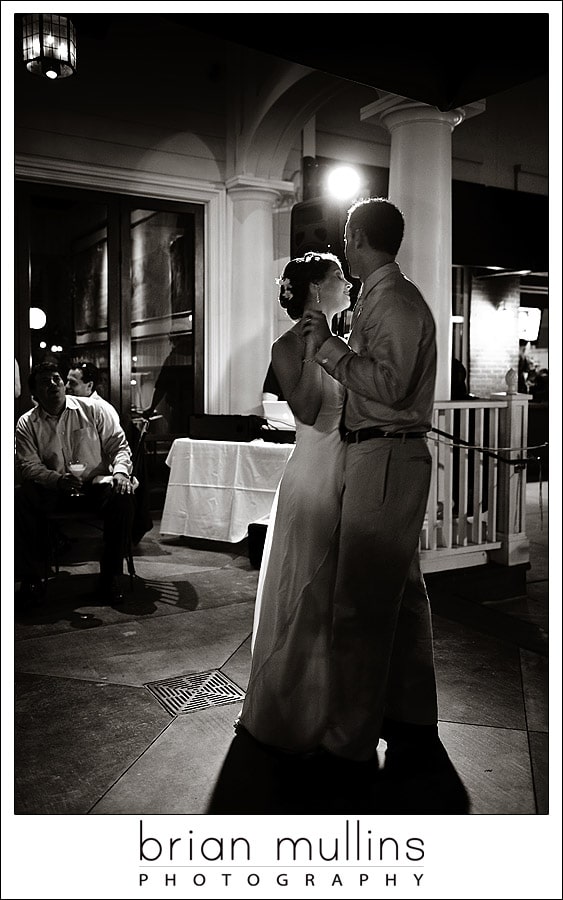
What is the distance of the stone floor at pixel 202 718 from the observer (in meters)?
2.21

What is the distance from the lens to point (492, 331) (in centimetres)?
1062

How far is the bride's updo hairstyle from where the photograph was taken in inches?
96.0

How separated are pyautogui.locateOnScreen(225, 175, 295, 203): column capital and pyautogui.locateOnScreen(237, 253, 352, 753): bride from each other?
5280 millimetres

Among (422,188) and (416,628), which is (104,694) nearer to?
(416,628)

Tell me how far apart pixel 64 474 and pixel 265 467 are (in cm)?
145

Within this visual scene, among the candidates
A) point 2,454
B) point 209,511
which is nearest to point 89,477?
point 209,511

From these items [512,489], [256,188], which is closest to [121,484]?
[512,489]

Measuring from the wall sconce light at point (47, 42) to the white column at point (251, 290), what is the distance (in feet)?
8.11

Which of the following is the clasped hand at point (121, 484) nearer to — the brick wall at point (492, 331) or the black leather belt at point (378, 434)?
the black leather belt at point (378, 434)

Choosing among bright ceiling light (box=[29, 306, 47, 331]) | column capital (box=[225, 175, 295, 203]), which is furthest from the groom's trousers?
column capital (box=[225, 175, 295, 203])

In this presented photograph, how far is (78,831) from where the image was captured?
5.67 feet

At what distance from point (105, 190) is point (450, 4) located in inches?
225

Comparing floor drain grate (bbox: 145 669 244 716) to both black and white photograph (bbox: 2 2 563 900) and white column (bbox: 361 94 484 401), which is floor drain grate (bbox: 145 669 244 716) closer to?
black and white photograph (bbox: 2 2 563 900)

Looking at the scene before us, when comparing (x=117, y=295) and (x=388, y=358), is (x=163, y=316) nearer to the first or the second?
(x=117, y=295)
